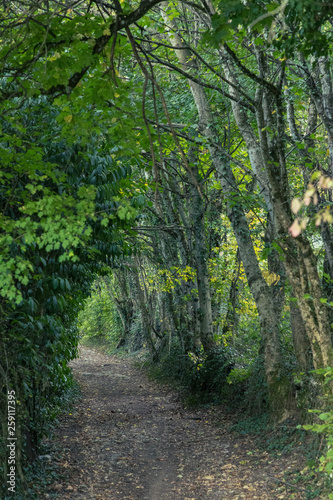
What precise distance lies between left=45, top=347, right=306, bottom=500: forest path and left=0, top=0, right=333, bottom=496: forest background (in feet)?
2.33

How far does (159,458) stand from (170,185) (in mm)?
4553

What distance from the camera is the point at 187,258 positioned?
40.4 ft

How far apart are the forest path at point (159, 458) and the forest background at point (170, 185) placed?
0.71 metres

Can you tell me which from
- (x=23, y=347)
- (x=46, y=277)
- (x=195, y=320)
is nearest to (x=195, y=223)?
(x=195, y=320)

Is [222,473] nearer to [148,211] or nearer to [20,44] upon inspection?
[20,44]

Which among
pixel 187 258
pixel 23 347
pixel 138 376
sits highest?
pixel 187 258

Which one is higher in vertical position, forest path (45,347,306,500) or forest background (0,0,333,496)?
forest background (0,0,333,496)

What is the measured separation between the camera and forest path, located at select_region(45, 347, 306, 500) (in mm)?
5355

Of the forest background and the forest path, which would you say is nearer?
the forest background

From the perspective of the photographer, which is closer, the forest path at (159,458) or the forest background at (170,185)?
the forest background at (170,185)

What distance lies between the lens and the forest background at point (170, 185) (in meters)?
3.81

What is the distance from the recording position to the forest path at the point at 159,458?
5355mm

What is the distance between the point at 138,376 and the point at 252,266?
1011cm

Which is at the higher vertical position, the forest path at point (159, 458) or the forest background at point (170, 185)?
the forest background at point (170, 185)
